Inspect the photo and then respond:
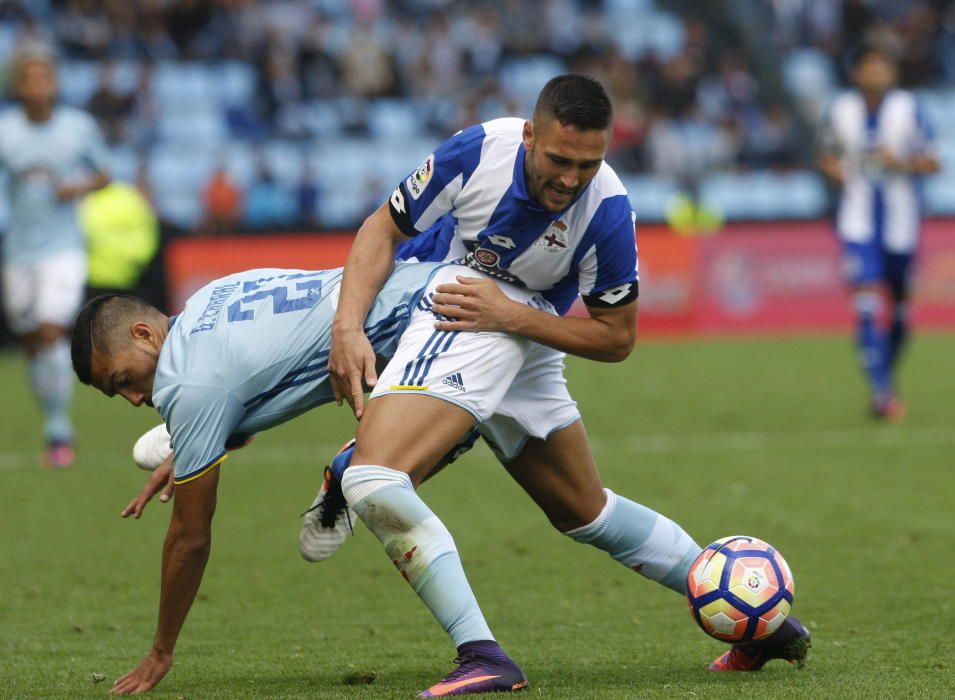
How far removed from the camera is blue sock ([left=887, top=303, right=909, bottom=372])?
462 inches

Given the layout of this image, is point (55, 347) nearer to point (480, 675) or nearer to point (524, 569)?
point (524, 569)

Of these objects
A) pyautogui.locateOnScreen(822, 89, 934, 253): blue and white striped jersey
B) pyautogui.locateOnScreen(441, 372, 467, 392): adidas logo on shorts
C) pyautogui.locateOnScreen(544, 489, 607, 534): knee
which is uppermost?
pyautogui.locateOnScreen(441, 372, 467, 392): adidas logo on shorts

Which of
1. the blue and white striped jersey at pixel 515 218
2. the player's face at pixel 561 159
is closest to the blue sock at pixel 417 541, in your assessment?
the blue and white striped jersey at pixel 515 218

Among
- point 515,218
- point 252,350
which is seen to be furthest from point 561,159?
point 252,350

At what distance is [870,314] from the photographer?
1145cm

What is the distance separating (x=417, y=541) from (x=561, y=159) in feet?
3.90

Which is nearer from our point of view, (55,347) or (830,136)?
(55,347)

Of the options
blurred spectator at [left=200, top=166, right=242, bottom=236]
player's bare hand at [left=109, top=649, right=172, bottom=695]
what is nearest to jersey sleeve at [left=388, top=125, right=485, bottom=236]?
player's bare hand at [left=109, top=649, right=172, bottom=695]

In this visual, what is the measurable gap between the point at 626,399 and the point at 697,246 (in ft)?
16.1

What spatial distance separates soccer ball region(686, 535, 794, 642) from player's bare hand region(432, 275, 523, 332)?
101 centimetres

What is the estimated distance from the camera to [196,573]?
4488mm

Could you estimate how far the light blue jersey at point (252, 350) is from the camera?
14.5ft

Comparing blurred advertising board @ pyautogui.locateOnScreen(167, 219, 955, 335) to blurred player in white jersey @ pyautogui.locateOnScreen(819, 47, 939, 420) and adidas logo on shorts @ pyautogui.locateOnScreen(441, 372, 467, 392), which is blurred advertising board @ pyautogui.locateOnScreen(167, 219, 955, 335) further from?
adidas logo on shorts @ pyautogui.locateOnScreen(441, 372, 467, 392)

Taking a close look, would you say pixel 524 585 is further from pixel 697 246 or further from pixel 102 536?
pixel 697 246
